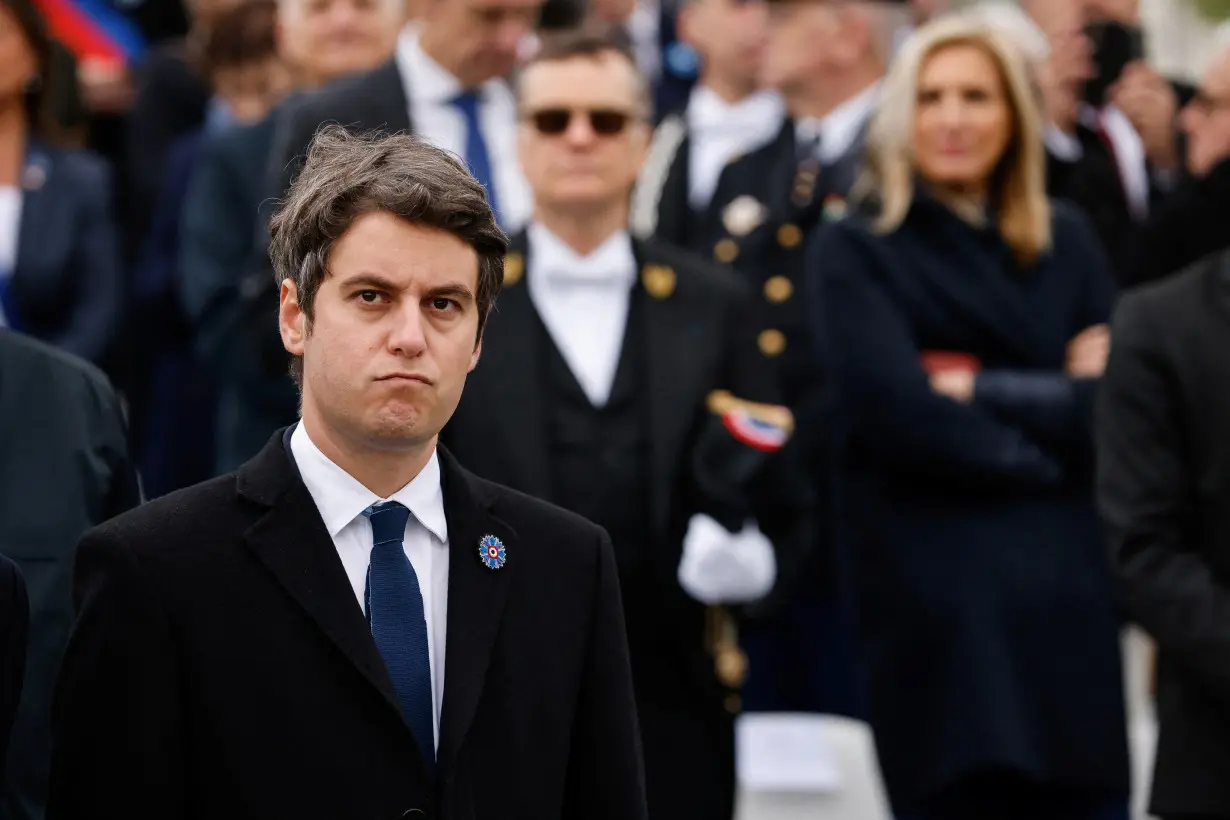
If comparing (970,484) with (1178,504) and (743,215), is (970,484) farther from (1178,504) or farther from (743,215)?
(743,215)

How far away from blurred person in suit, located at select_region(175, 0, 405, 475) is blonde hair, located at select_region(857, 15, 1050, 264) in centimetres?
174

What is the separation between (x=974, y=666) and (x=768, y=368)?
102 cm

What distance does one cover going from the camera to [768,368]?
5297mm

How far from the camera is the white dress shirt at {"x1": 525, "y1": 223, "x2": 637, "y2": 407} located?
5199 mm

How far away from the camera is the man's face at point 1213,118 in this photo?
5590mm

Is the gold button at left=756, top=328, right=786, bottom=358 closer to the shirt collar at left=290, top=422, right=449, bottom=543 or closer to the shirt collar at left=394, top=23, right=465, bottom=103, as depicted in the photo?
the shirt collar at left=394, top=23, right=465, bottom=103

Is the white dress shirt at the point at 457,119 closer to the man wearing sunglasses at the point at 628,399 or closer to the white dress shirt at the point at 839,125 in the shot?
the man wearing sunglasses at the point at 628,399

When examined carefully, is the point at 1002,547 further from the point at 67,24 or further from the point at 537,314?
the point at 67,24

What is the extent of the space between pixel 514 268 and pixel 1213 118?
2.02 m

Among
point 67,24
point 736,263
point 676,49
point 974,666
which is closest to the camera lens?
point 974,666

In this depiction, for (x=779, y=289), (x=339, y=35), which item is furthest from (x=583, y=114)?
(x=779, y=289)

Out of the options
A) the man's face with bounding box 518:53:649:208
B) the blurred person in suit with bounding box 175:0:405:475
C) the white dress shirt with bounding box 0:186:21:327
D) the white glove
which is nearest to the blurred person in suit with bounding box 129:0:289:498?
the blurred person in suit with bounding box 175:0:405:475

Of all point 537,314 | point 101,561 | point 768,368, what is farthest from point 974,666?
point 101,561

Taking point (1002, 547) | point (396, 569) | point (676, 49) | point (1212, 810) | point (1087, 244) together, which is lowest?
point (1212, 810)
